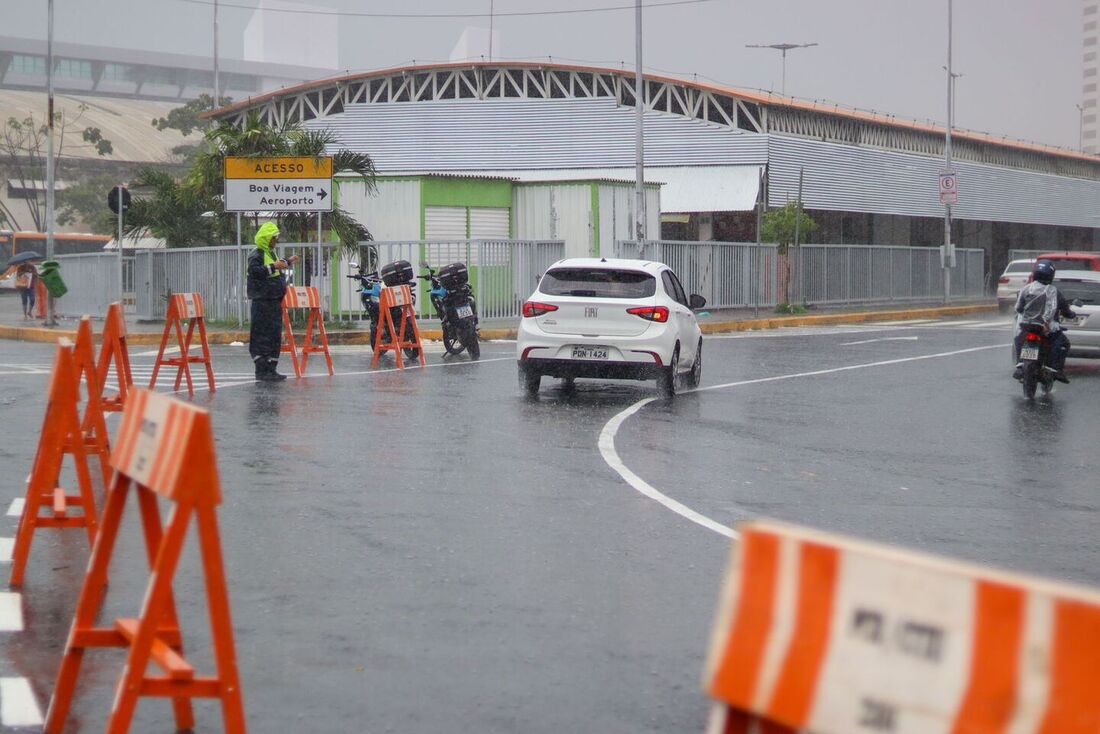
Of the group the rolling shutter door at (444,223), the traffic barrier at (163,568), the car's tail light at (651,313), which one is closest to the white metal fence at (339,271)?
the rolling shutter door at (444,223)

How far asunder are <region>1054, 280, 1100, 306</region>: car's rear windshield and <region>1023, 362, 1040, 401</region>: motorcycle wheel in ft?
13.7

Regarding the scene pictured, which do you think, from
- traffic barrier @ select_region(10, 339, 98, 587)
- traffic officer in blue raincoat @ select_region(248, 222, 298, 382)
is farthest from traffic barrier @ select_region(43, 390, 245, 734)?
traffic officer in blue raincoat @ select_region(248, 222, 298, 382)

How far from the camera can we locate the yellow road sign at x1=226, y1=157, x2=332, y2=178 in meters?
26.6

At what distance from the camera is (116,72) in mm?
148000

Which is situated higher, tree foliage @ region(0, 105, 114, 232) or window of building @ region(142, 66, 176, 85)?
window of building @ region(142, 66, 176, 85)

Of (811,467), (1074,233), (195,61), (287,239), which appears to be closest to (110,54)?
(195,61)

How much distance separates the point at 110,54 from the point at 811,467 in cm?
14365

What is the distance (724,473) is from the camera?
439 inches

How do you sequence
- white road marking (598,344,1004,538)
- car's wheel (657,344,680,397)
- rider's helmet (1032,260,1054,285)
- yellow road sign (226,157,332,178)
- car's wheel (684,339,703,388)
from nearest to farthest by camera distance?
1. white road marking (598,344,1004,538)
2. car's wheel (657,344,680,397)
3. rider's helmet (1032,260,1054,285)
4. car's wheel (684,339,703,388)
5. yellow road sign (226,157,332,178)

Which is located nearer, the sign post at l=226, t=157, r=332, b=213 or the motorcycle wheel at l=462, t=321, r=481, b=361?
the motorcycle wheel at l=462, t=321, r=481, b=361

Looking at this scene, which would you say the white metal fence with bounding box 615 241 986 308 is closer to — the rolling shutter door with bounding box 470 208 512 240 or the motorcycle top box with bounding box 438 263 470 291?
the rolling shutter door with bounding box 470 208 512 240

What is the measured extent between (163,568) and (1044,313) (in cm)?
1424

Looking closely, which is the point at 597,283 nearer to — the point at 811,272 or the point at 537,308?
the point at 537,308

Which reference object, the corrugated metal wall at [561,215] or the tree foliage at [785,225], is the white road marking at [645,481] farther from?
the tree foliage at [785,225]
